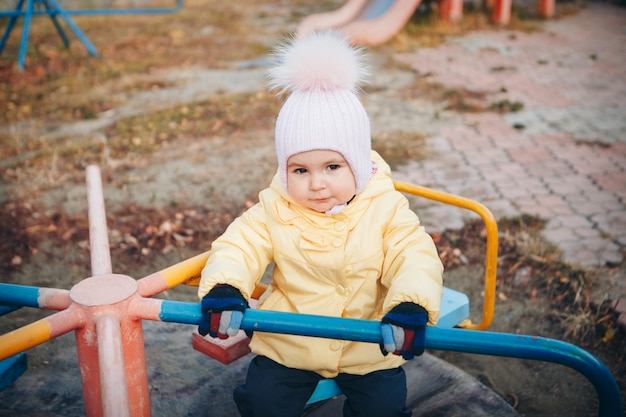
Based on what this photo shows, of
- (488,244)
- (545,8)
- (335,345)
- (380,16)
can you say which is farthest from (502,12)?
(335,345)

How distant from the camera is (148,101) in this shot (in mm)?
6582

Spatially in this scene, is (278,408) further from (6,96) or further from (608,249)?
(6,96)

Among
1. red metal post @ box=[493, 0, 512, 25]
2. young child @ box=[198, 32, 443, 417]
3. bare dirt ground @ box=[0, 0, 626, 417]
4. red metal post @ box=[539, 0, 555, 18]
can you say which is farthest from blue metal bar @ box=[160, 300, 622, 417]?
red metal post @ box=[539, 0, 555, 18]

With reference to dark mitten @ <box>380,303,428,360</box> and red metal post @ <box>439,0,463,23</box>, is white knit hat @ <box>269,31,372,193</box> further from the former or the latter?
red metal post @ <box>439,0,463,23</box>

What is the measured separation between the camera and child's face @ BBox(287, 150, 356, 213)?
1877 millimetres

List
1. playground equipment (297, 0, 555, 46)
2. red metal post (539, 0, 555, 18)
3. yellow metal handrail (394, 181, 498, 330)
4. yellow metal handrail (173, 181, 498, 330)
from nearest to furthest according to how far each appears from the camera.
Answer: yellow metal handrail (173, 181, 498, 330) → yellow metal handrail (394, 181, 498, 330) → playground equipment (297, 0, 555, 46) → red metal post (539, 0, 555, 18)

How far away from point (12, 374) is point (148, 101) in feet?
15.8

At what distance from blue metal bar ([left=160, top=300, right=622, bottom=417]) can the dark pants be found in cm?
47

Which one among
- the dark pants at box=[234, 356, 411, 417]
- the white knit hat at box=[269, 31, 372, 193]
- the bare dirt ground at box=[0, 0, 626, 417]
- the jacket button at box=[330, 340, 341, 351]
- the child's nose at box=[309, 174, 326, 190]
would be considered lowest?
the bare dirt ground at box=[0, 0, 626, 417]

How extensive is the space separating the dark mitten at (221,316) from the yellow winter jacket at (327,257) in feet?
0.82

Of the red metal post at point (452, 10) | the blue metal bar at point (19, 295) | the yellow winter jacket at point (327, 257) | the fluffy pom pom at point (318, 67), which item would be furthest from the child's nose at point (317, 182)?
the red metal post at point (452, 10)

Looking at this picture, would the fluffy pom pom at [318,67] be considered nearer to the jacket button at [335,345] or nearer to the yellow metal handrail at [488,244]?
the yellow metal handrail at [488,244]

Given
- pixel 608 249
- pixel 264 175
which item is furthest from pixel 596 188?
pixel 264 175

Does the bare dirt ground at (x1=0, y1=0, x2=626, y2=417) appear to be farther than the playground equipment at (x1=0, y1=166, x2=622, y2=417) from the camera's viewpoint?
Yes
